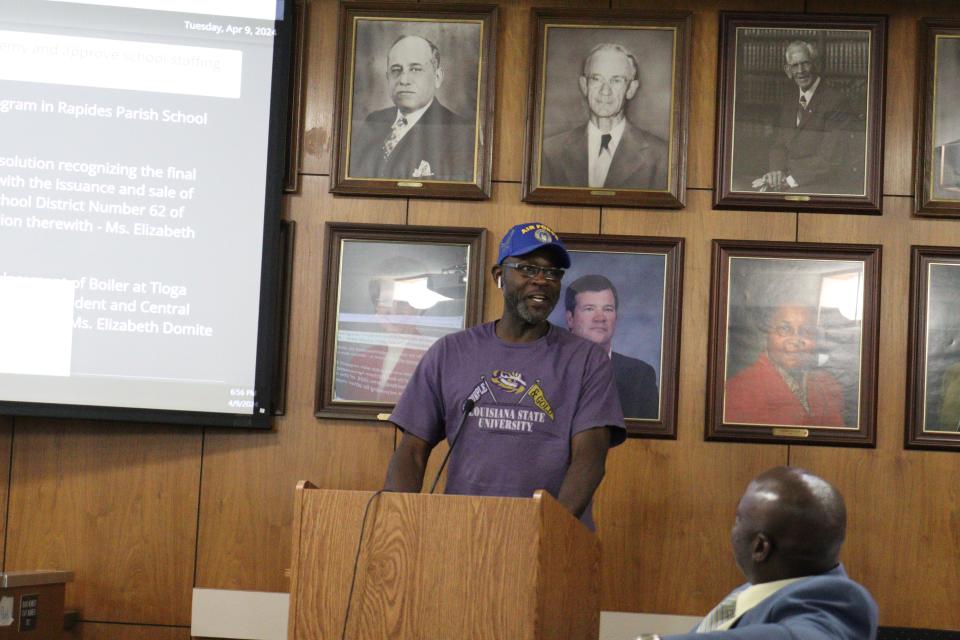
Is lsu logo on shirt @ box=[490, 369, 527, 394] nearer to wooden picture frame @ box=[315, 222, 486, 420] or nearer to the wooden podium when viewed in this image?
the wooden podium

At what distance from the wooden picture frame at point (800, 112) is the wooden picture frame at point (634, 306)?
335 millimetres

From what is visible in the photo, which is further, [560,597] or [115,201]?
[115,201]

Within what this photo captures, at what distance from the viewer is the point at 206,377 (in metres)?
4.29

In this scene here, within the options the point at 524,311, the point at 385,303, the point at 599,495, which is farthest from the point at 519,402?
the point at 385,303

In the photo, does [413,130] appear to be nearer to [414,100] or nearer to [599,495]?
[414,100]

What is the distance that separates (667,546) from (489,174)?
1.52 metres

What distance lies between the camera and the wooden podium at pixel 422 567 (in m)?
2.39

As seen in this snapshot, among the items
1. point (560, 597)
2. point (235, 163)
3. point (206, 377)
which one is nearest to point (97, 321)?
point (206, 377)

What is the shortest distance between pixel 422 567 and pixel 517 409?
33.9 inches

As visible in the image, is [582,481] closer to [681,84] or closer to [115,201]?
[681,84]

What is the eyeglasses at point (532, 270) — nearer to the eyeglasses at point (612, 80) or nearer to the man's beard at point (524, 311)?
the man's beard at point (524, 311)

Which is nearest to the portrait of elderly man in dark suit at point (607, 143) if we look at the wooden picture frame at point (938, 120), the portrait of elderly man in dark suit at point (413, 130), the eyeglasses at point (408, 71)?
the portrait of elderly man in dark suit at point (413, 130)

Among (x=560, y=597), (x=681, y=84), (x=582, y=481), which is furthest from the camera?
(x=681, y=84)

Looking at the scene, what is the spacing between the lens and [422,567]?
2.43 meters
